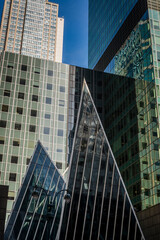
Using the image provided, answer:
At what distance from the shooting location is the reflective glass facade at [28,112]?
60.9 m

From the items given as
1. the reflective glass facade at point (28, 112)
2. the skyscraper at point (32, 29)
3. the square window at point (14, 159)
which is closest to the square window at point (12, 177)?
the reflective glass facade at point (28, 112)

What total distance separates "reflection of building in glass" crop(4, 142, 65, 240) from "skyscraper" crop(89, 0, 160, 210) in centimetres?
1390

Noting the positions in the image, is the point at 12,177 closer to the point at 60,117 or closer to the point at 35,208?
the point at 60,117

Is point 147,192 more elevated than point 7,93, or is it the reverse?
point 7,93

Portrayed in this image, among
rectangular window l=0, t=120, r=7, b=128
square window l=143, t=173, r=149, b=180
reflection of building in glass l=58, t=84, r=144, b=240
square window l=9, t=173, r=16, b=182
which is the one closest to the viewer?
reflection of building in glass l=58, t=84, r=144, b=240

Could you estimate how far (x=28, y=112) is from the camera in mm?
66062

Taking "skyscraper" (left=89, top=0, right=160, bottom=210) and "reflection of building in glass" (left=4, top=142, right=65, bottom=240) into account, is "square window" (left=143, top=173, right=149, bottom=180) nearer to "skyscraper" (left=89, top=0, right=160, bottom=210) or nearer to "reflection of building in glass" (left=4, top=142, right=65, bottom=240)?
"skyscraper" (left=89, top=0, right=160, bottom=210)

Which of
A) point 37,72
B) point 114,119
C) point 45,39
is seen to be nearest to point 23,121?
point 37,72

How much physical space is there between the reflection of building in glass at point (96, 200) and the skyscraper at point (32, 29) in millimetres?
125180

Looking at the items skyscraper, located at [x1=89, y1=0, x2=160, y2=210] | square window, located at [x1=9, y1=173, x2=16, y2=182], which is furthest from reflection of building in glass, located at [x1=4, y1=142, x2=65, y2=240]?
square window, located at [x1=9, y1=173, x2=16, y2=182]

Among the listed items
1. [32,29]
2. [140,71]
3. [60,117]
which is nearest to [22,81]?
[60,117]

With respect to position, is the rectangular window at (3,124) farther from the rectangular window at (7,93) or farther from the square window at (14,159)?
the square window at (14,159)

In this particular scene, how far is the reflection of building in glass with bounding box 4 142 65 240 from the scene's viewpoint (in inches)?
1558

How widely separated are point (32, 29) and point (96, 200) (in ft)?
460
